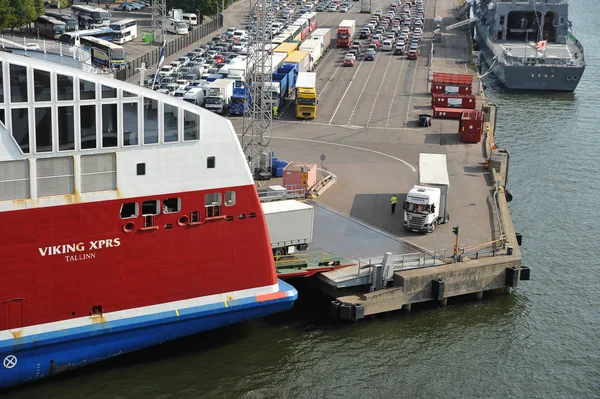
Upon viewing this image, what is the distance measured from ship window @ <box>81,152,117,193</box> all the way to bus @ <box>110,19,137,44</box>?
66.4 metres

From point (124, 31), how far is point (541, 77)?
3912cm

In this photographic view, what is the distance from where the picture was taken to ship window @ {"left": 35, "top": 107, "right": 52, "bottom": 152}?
28781mm

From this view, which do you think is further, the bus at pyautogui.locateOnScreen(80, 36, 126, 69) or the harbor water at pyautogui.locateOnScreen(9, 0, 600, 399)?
the bus at pyautogui.locateOnScreen(80, 36, 126, 69)

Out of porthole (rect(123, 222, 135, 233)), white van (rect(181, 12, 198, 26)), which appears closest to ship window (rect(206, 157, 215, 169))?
porthole (rect(123, 222, 135, 233))

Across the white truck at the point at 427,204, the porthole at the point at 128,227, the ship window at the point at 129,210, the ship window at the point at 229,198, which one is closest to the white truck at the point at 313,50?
the white truck at the point at 427,204

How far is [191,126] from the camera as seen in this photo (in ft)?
102

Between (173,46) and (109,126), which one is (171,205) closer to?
(109,126)

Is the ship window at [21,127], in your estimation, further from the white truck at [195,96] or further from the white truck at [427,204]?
the white truck at [195,96]

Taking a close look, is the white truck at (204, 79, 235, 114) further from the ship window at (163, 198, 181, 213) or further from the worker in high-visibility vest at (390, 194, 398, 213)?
the ship window at (163, 198, 181, 213)

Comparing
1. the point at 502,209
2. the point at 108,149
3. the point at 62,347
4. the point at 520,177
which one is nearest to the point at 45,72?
the point at 108,149

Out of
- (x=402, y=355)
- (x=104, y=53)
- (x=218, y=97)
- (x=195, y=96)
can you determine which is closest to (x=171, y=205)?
(x=402, y=355)

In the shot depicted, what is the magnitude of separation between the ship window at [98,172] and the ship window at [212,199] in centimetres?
314

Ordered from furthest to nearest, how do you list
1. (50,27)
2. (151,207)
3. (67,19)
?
1. (67,19)
2. (50,27)
3. (151,207)

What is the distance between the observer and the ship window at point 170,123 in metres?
30.7
